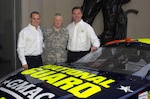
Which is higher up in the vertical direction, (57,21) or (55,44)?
(57,21)

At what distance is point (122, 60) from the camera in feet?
12.6

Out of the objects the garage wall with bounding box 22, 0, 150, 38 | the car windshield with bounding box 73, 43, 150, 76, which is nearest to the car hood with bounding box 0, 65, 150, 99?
the car windshield with bounding box 73, 43, 150, 76

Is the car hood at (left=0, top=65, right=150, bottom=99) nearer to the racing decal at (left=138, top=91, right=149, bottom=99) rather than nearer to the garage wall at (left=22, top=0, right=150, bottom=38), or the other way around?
the racing decal at (left=138, top=91, right=149, bottom=99)

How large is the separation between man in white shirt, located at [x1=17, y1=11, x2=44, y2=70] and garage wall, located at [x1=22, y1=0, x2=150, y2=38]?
3.15 metres

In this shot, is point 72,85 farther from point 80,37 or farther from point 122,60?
point 80,37

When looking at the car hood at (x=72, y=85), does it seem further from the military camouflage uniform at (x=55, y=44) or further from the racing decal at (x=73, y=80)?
the military camouflage uniform at (x=55, y=44)

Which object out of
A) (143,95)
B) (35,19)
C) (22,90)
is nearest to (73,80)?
(22,90)

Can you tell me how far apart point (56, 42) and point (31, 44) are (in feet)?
1.28

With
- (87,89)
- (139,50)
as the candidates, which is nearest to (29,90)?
(87,89)

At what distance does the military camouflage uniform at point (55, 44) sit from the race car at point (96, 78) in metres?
0.70

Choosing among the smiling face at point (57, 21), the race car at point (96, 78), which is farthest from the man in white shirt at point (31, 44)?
the race car at point (96, 78)

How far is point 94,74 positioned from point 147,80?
0.61 metres

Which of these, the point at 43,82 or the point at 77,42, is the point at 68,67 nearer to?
the point at 43,82

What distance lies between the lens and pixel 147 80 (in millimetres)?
3252
